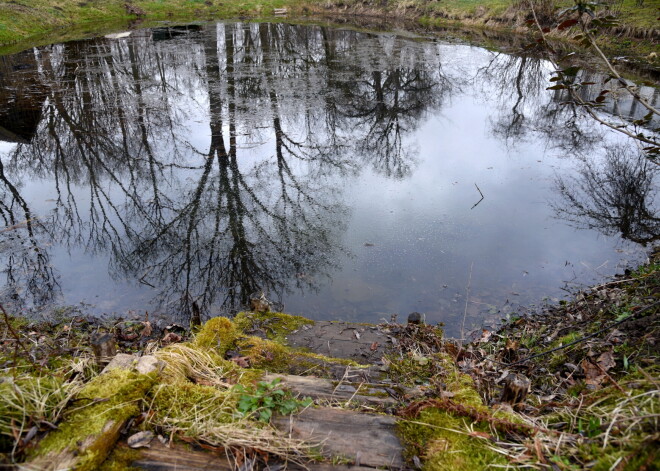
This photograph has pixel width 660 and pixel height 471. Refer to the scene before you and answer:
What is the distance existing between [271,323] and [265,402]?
9.08 feet

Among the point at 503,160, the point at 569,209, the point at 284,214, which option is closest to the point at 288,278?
the point at 284,214

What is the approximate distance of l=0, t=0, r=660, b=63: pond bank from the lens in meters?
18.5

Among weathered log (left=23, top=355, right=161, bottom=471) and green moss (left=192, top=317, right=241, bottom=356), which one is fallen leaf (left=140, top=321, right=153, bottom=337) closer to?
green moss (left=192, top=317, right=241, bottom=356)

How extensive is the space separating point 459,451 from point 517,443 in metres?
0.27

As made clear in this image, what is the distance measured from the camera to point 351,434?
204 cm

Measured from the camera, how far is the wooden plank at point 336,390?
2480 mm

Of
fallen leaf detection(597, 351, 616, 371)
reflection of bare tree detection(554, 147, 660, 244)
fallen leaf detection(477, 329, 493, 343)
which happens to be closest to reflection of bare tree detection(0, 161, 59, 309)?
fallen leaf detection(477, 329, 493, 343)

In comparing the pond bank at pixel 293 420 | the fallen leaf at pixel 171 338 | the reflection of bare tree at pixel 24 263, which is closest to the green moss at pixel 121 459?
A: the pond bank at pixel 293 420

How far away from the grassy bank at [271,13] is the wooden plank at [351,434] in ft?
63.7

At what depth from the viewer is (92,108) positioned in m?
12.3

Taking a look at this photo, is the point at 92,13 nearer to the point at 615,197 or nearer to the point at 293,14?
the point at 293,14

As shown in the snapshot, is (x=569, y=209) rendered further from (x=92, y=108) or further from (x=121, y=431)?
(x=92, y=108)

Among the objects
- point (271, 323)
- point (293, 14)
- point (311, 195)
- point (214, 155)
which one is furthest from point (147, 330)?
point (293, 14)

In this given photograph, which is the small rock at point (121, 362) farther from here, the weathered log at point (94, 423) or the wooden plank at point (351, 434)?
the wooden plank at point (351, 434)
